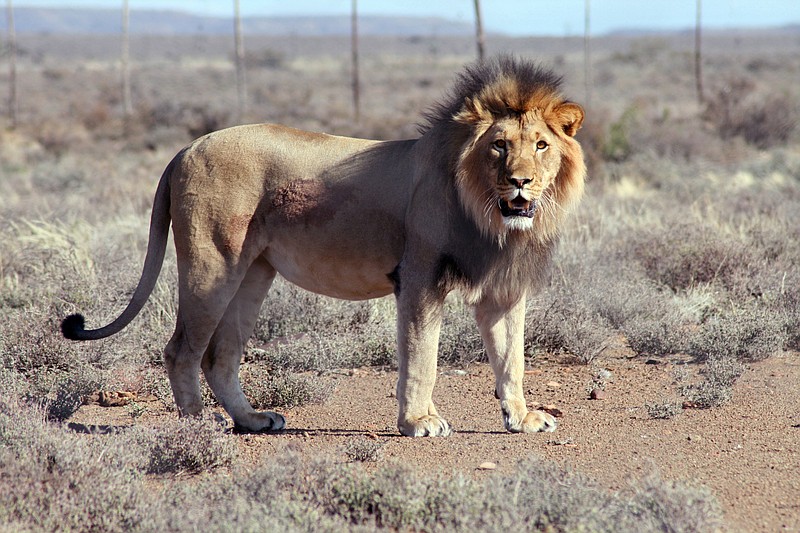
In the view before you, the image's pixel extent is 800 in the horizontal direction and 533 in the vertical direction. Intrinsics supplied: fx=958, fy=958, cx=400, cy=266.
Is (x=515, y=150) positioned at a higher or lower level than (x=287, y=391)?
higher

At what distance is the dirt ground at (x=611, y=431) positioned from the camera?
195 inches

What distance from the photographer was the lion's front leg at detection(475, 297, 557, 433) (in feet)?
19.1

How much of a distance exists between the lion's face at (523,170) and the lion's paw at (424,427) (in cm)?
120

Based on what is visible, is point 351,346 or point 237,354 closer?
point 237,354

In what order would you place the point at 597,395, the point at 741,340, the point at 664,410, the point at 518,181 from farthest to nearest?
1. the point at 741,340
2. the point at 597,395
3. the point at 664,410
4. the point at 518,181

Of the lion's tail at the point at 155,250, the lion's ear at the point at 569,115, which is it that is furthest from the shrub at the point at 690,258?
the lion's tail at the point at 155,250

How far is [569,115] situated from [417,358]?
1.64 meters

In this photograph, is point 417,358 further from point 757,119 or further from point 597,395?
point 757,119

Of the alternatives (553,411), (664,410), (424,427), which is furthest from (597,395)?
(424,427)

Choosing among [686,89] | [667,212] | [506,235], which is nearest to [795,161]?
[667,212]

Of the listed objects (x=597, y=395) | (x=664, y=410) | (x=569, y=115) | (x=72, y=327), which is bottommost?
(x=597, y=395)

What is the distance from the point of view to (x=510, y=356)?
19.1 feet

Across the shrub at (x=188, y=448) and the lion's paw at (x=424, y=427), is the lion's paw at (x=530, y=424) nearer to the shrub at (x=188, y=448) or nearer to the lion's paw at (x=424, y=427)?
the lion's paw at (x=424, y=427)

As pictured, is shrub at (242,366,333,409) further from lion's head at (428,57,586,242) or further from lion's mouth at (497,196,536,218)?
lion's mouth at (497,196,536,218)
